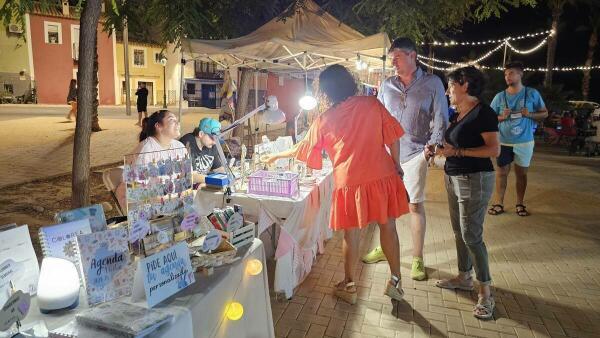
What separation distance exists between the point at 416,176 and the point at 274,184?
132 centimetres

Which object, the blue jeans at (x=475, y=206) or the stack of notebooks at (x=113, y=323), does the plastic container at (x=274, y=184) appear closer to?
the blue jeans at (x=475, y=206)

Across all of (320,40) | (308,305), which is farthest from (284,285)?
(320,40)

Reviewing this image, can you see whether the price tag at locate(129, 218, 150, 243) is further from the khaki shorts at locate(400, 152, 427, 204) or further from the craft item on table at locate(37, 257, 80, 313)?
the khaki shorts at locate(400, 152, 427, 204)

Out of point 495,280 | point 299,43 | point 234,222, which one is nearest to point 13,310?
point 234,222

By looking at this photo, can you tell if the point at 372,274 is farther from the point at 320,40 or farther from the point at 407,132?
the point at 320,40

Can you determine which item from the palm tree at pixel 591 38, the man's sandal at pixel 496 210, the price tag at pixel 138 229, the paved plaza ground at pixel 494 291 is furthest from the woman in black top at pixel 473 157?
the palm tree at pixel 591 38

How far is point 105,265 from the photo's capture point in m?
1.73

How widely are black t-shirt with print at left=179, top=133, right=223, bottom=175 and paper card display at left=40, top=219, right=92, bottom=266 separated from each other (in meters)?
2.47

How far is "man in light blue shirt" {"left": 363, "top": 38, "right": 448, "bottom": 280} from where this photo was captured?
3.66m

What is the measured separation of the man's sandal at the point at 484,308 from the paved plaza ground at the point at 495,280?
0.16ft

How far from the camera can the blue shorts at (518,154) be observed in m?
5.45

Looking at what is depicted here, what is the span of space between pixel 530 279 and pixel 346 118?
2.42 metres

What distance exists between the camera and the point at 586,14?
24.7 m

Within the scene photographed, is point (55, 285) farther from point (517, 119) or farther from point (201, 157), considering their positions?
point (517, 119)
